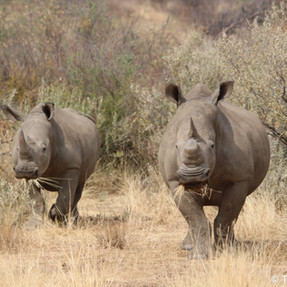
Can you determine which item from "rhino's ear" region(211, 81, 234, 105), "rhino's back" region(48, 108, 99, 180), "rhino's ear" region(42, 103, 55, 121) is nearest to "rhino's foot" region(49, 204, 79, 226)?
"rhino's back" region(48, 108, 99, 180)

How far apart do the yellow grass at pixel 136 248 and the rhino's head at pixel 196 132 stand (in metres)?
0.72

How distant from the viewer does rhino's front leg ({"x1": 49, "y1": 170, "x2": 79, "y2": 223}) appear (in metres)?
8.78

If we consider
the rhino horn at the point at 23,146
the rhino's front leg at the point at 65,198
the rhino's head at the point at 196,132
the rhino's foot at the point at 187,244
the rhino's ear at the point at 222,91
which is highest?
the rhino's ear at the point at 222,91

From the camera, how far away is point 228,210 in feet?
22.6

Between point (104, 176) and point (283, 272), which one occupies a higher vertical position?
point (283, 272)

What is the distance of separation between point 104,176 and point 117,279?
18.9ft

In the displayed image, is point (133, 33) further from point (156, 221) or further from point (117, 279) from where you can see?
point (117, 279)

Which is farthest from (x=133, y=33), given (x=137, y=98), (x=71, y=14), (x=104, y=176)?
(x=104, y=176)

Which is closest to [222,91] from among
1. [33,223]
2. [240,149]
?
[240,149]

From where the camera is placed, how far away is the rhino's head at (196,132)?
6012 mm

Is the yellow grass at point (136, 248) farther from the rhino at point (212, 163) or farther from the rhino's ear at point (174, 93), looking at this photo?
the rhino's ear at point (174, 93)

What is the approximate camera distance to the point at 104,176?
11602mm

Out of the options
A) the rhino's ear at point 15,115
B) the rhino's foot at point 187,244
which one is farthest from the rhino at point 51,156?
the rhino's foot at point 187,244

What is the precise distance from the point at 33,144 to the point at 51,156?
1.31ft
